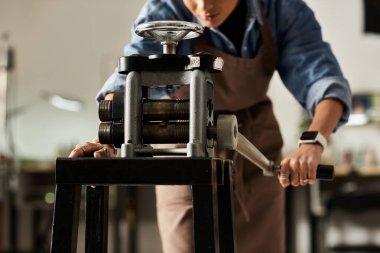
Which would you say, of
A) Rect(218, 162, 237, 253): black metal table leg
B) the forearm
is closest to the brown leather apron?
the forearm

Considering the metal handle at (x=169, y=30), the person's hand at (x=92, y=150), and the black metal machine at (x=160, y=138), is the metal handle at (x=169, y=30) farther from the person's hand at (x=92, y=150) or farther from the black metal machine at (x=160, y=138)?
the person's hand at (x=92, y=150)

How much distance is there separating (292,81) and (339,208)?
2.96m

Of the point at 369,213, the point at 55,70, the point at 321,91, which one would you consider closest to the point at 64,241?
the point at 321,91

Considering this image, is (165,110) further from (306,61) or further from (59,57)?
(59,57)

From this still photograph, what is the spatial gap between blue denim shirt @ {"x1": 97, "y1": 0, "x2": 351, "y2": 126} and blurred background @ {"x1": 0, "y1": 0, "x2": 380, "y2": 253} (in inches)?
115

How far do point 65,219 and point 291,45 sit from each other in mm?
859

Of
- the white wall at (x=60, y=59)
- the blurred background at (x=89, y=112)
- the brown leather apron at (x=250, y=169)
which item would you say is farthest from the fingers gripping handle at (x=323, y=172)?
the white wall at (x=60, y=59)

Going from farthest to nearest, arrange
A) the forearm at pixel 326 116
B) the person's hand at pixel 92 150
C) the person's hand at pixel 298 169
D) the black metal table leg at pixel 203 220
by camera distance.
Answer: the forearm at pixel 326 116, the person's hand at pixel 298 169, the person's hand at pixel 92 150, the black metal table leg at pixel 203 220

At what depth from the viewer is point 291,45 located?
5.21 feet

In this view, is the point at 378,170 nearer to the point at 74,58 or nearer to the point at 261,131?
the point at 74,58

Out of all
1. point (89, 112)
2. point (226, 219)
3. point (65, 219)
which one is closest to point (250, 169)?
point (226, 219)

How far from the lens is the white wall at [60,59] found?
5320mm

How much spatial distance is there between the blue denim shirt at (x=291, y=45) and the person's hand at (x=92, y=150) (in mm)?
469

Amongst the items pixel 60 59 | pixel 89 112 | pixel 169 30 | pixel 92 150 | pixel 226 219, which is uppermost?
pixel 60 59
